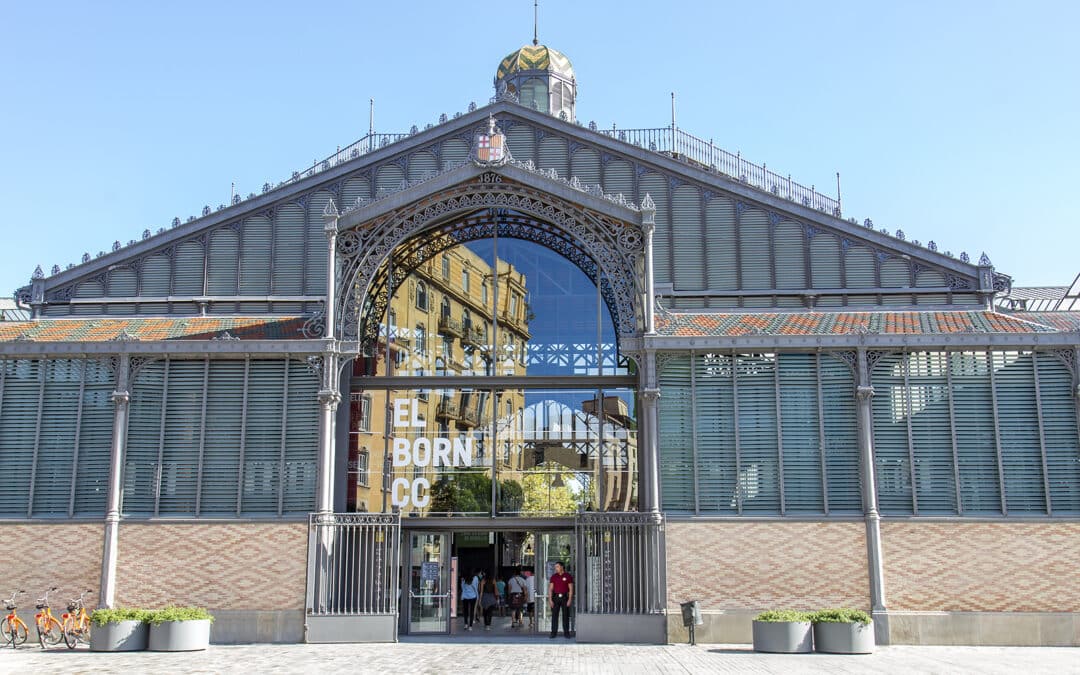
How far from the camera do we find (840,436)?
86.5 feet

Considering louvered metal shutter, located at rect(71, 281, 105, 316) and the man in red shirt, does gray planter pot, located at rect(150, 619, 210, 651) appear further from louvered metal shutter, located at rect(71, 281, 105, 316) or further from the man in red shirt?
louvered metal shutter, located at rect(71, 281, 105, 316)

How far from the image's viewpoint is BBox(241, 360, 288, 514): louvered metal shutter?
26.8 m

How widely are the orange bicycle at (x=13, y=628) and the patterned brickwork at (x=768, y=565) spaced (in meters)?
14.9

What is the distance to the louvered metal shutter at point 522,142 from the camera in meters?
31.5

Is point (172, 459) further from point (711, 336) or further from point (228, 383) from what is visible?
point (711, 336)

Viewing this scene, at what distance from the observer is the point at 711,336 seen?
87.3 ft

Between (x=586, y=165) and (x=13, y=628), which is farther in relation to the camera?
(x=586, y=165)

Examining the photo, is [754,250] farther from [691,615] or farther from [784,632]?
[784,632]

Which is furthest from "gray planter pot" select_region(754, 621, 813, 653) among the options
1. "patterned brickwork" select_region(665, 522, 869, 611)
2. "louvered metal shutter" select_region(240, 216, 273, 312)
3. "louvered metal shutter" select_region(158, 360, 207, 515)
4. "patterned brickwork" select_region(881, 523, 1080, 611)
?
"louvered metal shutter" select_region(240, 216, 273, 312)

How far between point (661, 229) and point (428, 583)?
11.3 metres

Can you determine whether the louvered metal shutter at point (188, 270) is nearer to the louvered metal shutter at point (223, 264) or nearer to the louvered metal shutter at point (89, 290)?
the louvered metal shutter at point (223, 264)

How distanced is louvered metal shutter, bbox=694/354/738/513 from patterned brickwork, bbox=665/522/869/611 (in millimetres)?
729

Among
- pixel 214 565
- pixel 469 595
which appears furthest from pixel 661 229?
pixel 214 565

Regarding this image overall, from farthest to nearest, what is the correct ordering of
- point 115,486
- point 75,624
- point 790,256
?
point 790,256 → point 115,486 → point 75,624
